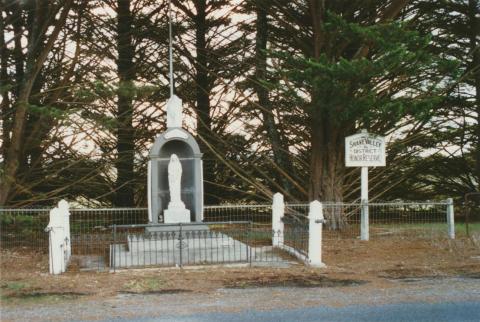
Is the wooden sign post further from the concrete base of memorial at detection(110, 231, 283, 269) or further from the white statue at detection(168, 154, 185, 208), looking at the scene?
the white statue at detection(168, 154, 185, 208)

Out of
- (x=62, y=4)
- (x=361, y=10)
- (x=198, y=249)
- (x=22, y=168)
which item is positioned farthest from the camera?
(x=361, y=10)

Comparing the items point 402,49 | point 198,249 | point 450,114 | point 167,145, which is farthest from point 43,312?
point 450,114

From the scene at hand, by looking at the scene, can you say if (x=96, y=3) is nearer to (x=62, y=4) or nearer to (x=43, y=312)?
(x=62, y=4)

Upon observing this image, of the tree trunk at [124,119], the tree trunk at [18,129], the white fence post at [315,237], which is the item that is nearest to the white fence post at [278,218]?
the white fence post at [315,237]

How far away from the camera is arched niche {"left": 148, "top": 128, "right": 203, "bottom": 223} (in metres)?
14.1

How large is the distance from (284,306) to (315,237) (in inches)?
168

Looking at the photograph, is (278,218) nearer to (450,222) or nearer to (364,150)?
(364,150)

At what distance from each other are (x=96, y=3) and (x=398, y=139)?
444 inches

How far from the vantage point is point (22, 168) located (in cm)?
1778

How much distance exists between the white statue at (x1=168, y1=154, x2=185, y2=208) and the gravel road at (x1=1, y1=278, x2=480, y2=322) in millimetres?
5116

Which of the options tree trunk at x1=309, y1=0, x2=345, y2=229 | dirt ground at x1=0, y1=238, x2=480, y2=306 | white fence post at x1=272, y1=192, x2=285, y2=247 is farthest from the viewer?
tree trunk at x1=309, y1=0, x2=345, y2=229

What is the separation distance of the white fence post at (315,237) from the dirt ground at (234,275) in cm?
28

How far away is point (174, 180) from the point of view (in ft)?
46.2

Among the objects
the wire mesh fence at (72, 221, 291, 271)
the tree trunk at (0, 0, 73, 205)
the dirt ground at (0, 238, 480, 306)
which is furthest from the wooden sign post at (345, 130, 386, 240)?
the tree trunk at (0, 0, 73, 205)
